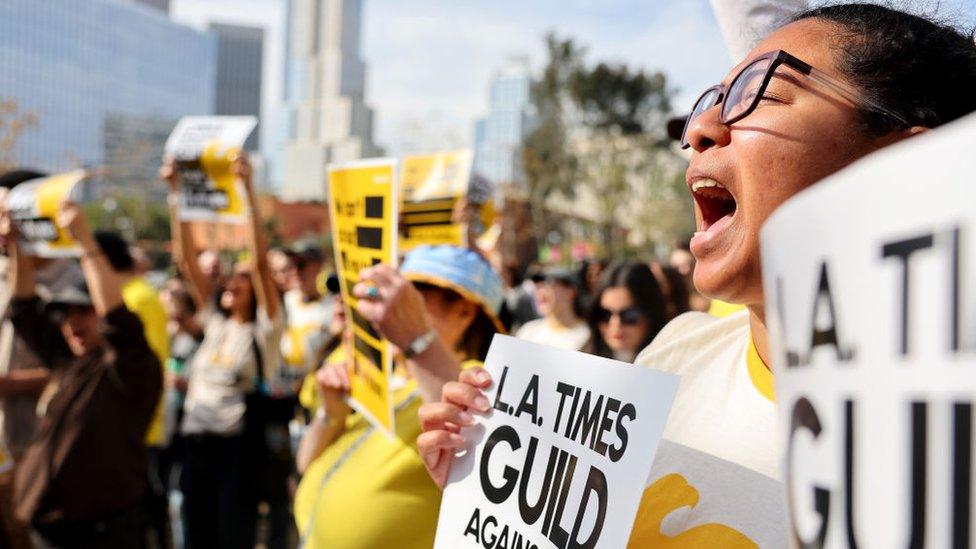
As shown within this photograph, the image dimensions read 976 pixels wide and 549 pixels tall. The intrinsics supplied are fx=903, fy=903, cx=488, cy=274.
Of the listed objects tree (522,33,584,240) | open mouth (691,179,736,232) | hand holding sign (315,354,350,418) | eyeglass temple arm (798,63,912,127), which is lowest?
hand holding sign (315,354,350,418)

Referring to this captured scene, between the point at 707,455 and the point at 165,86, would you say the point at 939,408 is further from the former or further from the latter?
the point at 165,86

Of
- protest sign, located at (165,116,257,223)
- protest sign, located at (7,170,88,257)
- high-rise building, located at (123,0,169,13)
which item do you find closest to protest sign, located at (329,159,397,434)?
protest sign, located at (165,116,257,223)

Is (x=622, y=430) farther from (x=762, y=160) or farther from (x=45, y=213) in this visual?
(x=45, y=213)

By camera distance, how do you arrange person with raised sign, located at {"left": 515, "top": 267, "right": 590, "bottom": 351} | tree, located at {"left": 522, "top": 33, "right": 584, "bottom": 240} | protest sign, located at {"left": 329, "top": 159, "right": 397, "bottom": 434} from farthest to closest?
tree, located at {"left": 522, "top": 33, "right": 584, "bottom": 240} → person with raised sign, located at {"left": 515, "top": 267, "right": 590, "bottom": 351} → protest sign, located at {"left": 329, "top": 159, "right": 397, "bottom": 434}

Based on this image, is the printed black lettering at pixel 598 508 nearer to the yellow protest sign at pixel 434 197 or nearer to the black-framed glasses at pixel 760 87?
the black-framed glasses at pixel 760 87

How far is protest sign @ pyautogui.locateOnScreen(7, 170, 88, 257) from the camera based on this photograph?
403 cm

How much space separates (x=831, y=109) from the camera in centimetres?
110

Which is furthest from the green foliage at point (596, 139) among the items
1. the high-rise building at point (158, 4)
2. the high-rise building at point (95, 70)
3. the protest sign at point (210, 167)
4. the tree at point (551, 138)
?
the high-rise building at point (158, 4)

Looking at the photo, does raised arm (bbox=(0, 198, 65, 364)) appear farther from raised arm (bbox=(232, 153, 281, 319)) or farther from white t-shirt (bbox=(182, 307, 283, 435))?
white t-shirt (bbox=(182, 307, 283, 435))

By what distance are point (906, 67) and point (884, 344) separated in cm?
72

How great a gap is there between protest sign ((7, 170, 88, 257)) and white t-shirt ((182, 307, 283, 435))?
1.33 m

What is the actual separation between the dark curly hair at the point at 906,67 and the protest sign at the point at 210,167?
11.5 feet

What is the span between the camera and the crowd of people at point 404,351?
1.12m

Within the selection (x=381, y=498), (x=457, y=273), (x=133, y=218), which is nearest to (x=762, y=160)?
(x=381, y=498)
